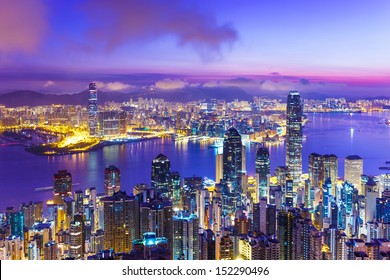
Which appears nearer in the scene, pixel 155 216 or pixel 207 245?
pixel 207 245

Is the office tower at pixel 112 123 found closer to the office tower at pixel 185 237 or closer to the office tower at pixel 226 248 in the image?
the office tower at pixel 185 237

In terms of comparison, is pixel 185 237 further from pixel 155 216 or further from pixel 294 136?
pixel 294 136

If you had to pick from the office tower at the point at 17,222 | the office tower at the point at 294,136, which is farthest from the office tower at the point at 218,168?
the office tower at the point at 17,222

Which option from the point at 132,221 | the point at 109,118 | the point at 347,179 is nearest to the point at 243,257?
the point at 132,221

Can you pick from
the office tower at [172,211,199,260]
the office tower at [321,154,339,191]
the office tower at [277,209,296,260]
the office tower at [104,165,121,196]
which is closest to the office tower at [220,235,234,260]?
the office tower at [172,211,199,260]

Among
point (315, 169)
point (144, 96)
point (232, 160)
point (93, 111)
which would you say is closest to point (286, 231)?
point (232, 160)

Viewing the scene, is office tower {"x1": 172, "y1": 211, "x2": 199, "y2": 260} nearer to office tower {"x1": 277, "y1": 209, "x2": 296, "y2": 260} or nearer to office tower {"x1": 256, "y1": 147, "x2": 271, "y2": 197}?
office tower {"x1": 277, "y1": 209, "x2": 296, "y2": 260}
